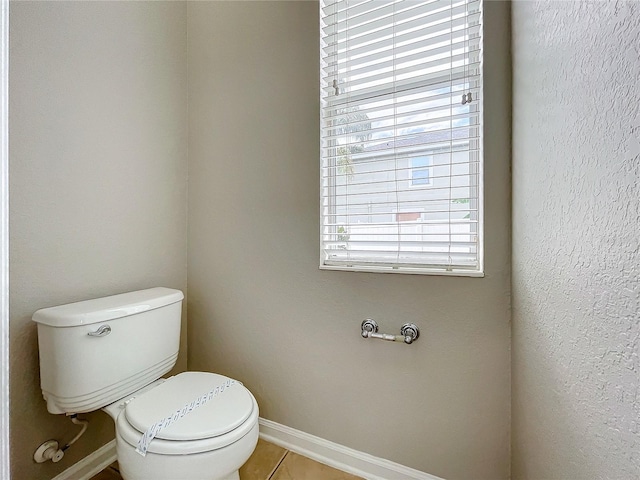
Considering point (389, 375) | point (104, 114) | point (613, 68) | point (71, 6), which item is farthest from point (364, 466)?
point (71, 6)

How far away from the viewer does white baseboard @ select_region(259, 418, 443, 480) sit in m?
1.27

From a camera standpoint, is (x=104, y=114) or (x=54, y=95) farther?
(x=104, y=114)

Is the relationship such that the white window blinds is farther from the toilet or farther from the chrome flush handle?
the chrome flush handle

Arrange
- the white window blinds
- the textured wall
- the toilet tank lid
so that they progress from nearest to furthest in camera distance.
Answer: the textured wall, the toilet tank lid, the white window blinds

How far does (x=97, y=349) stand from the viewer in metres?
1.10

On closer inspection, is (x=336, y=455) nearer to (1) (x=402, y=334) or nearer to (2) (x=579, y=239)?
(1) (x=402, y=334)

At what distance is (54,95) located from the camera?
1185 millimetres

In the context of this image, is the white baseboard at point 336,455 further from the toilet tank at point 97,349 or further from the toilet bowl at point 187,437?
the toilet tank at point 97,349

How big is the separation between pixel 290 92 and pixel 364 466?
1.61 metres

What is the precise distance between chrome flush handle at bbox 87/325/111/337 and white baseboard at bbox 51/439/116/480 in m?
0.62

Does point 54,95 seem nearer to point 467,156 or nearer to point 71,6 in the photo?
point 71,6

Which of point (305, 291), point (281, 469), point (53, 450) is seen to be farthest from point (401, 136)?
point (53, 450)

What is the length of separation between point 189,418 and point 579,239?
1.13m

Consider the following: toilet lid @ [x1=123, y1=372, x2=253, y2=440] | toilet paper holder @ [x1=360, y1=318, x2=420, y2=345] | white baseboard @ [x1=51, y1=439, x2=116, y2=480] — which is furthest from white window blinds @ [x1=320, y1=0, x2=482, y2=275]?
white baseboard @ [x1=51, y1=439, x2=116, y2=480]
